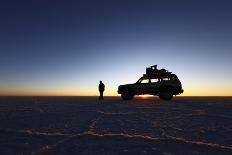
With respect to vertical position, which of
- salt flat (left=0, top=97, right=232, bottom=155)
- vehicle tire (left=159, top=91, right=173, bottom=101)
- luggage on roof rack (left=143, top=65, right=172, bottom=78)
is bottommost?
salt flat (left=0, top=97, right=232, bottom=155)

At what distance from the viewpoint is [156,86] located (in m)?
18.2

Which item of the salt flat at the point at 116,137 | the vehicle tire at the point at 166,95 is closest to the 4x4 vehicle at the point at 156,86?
the vehicle tire at the point at 166,95

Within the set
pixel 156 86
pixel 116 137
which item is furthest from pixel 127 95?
pixel 116 137

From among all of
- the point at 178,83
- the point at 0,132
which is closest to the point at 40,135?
the point at 0,132

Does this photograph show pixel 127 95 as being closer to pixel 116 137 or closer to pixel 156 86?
pixel 156 86

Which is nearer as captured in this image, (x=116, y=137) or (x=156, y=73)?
(x=116, y=137)

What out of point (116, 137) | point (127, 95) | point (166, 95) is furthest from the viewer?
point (127, 95)

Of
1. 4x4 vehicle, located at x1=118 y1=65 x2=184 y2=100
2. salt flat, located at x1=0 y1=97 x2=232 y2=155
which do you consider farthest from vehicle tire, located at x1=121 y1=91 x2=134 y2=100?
salt flat, located at x1=0 y1=97 x2=232 y2=155

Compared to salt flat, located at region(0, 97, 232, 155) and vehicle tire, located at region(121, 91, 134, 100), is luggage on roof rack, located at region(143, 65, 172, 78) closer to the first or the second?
vehicle tire, located at region(121, 91, 134, 100)

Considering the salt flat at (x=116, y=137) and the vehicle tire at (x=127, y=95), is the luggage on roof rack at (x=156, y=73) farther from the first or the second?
the salt flat at (x=116, y=137)

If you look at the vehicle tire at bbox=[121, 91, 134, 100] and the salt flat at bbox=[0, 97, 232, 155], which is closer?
the salt flat at bbox=[0, 97, 232, 155]

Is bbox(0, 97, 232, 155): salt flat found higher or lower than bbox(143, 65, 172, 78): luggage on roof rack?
lower

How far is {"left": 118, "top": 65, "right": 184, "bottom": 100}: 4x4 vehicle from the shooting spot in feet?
57.9

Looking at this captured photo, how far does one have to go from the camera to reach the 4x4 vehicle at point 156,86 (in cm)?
1766
